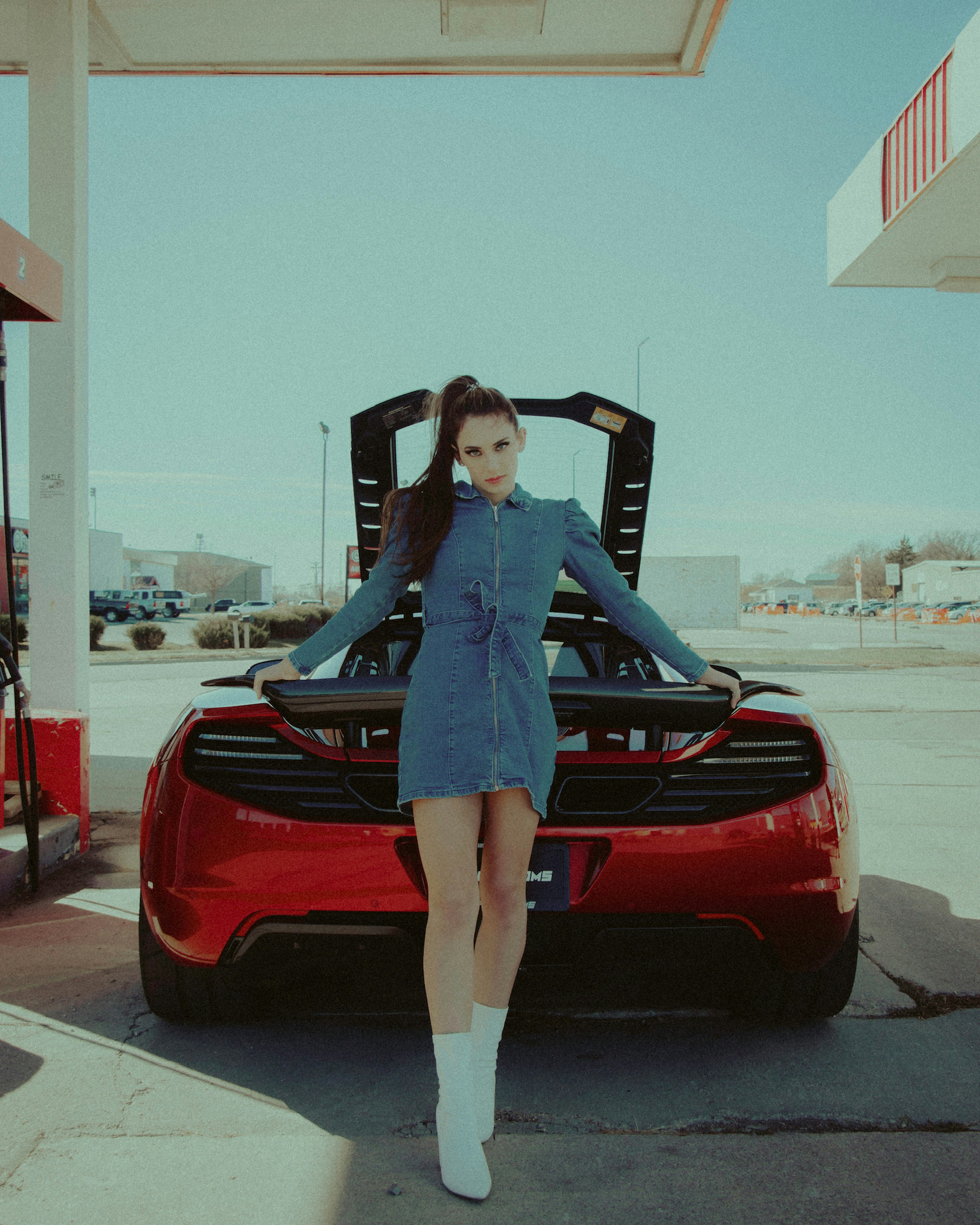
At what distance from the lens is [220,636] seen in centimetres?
2803

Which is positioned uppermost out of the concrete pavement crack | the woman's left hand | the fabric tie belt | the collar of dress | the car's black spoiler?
the collar of dress

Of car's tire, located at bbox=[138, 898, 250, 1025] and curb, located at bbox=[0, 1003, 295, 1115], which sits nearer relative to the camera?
curb, located at bbox=[0, 1003, 295, 1115]

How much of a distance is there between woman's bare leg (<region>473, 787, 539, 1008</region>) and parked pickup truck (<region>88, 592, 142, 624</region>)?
53.8 meters

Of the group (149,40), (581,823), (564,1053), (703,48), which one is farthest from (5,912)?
(703,48)

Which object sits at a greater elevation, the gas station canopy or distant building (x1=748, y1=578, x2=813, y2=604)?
the gas station canopy

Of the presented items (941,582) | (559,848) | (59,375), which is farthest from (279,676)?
(941,582)

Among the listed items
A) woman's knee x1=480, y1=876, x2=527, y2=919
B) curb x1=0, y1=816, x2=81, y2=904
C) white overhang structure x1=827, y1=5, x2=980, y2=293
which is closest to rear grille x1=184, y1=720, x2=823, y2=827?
woman's knee x1=480, y1=876, x2=527, y2=919

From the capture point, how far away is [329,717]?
7.21 ft

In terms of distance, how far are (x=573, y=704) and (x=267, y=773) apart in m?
0.77

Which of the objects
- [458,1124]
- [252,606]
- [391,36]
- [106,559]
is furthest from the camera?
[106,559]

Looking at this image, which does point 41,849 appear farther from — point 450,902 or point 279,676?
point 450,902

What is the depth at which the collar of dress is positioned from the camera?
219cm

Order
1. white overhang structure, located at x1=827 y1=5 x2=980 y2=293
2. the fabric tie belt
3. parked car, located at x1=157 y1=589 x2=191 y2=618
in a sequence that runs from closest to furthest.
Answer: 1. the fabric tie belt
2. white overhang structure, located at x1=827 y1=5 x2=980 y2=293
3. parked car, located at x1=157 y1=589 x2=191 y2=618

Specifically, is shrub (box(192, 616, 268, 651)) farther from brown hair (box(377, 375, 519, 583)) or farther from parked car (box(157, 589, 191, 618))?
parked car (box(157, 589, 191, 618))
